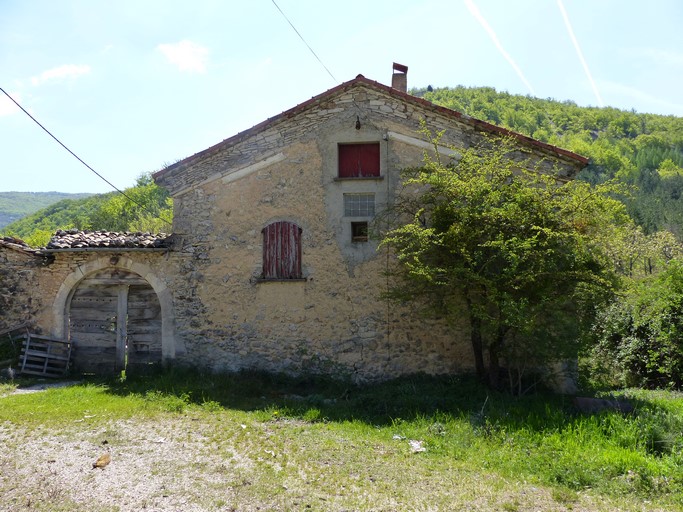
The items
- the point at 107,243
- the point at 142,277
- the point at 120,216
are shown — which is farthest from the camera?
the point at 120,216

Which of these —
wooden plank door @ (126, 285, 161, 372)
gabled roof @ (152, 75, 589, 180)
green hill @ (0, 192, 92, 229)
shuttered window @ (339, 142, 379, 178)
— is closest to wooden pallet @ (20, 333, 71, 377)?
wooden plank door @ (126, 285, 161, 372)

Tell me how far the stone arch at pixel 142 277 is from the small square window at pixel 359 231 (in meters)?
4.19

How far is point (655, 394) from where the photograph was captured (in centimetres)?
900

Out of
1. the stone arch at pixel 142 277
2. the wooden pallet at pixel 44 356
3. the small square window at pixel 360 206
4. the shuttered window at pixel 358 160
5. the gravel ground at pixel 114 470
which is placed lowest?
the gravel ground at pixel 114 470

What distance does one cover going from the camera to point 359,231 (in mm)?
10227

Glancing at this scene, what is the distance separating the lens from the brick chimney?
11.1 metres

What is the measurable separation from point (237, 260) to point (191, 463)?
5.22 m

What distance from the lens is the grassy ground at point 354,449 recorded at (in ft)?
16.2

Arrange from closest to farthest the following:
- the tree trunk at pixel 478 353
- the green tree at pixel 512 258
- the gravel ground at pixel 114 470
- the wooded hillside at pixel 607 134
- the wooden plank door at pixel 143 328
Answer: the gravel ground at pixel 114 470 → the green tree at pixel 512 258 → the tree trunk at pixel 478 353 → the wooden plank door at pixel 143 328 → the wooded hillside at pixel 607 134

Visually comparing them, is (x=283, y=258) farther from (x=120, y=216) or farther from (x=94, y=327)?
(x=120, y=216)

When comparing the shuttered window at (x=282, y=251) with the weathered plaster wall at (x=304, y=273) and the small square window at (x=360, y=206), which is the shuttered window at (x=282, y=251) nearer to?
the weathered plaster wall at (x=304, y=273)

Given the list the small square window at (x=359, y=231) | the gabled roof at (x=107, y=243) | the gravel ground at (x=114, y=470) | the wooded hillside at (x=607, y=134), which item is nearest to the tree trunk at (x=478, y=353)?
the small square window at (x=359, y=231)

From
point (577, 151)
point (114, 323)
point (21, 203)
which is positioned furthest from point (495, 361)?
point (21, 203)

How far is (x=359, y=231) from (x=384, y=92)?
111 inches
